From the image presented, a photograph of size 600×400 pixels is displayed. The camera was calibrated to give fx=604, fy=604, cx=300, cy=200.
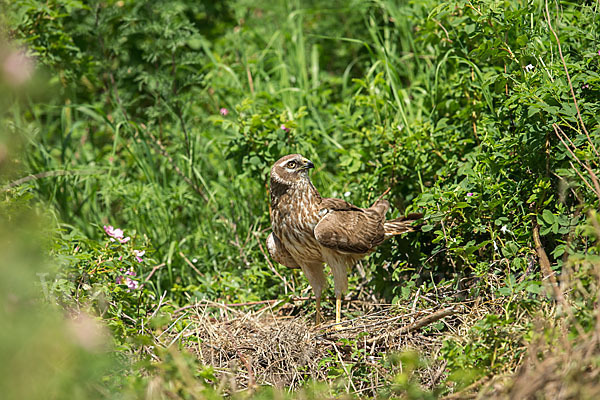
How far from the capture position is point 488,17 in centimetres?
415

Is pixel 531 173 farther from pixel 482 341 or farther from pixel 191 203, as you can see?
pixel 191 203

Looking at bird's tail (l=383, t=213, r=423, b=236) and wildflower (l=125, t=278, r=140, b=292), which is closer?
wildflower (l=125, t=278, r=140, b=292)

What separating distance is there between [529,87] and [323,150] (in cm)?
239

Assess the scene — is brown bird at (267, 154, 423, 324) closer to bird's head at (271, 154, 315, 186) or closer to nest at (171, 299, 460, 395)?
bird's head at (271, 154, 315, 186)

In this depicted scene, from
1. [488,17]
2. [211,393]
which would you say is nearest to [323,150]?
[488,17]

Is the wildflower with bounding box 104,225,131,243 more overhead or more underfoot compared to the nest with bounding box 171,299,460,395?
more overhead

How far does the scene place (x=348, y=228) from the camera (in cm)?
441

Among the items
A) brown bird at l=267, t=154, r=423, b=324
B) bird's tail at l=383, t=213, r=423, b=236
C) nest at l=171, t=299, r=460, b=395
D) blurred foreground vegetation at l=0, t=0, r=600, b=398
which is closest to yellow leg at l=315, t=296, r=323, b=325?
brown bird at l=267, t=154, r=423, b=324

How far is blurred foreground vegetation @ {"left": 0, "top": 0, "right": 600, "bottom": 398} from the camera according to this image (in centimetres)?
290

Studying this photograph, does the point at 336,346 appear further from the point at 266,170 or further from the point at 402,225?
the point at 266,170

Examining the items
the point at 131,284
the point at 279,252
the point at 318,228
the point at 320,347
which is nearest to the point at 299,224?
the point at 318,228

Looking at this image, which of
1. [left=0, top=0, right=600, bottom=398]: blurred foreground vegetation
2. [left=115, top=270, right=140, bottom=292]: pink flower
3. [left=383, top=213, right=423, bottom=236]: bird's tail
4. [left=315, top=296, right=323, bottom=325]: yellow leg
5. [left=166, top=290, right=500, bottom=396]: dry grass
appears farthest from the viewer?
[left=315, top=296, right=323, bottom=325]: yellow leg

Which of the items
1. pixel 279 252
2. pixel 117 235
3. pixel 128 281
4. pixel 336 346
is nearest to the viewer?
pixel 336 346

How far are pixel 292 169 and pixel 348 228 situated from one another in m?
0.65
